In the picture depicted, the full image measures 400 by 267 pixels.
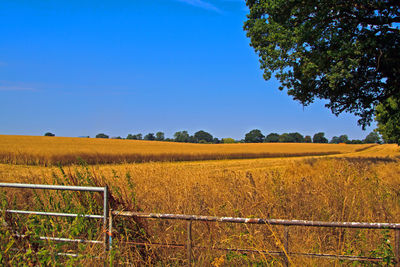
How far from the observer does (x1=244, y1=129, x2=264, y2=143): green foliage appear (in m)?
92.1

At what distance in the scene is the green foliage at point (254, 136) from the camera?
9212 cm

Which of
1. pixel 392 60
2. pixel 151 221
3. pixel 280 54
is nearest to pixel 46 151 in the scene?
pixel 280 54

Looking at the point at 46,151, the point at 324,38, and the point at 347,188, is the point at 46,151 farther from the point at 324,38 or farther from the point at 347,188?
the point at 347,188

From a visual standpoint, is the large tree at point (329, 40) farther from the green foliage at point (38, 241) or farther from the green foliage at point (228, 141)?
the green foliage at point (228, 141)

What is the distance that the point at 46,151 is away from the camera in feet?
77.3

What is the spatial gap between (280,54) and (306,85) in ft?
Answer: 9.41

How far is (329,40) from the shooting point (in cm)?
1528

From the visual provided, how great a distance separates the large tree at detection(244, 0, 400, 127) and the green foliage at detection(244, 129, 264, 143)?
246 ft

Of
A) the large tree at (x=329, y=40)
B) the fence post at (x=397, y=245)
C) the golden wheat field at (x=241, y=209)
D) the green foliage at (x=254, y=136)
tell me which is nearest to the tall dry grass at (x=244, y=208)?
the golden wheat field at (x=241, y=209)

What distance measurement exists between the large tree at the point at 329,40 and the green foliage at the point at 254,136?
7506 centimetres

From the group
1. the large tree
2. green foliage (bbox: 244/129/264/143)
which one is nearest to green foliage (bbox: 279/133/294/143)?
green foliage (bbox: 244/129/264/143)

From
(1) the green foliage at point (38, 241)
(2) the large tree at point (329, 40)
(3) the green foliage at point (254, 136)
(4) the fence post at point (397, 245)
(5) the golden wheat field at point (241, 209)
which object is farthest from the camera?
(3) the green foliage at point (254, 136)

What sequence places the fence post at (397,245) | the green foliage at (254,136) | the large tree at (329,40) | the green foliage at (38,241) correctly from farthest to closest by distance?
the green foliage at (254,136) → the large tree at (329,40) → the green foliage at (38,241) → the fence post at (397,245)

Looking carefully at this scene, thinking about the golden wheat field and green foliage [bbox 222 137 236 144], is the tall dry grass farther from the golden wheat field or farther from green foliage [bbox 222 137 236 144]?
green foliage [bbox 222 137 236 144]
